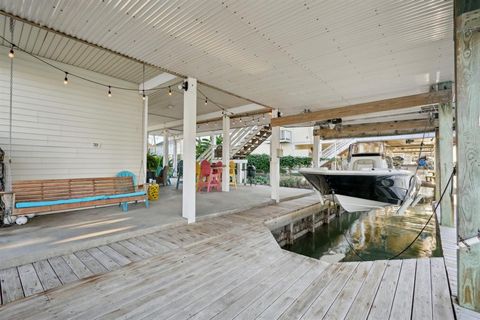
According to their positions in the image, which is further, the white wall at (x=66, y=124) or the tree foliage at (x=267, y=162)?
the tree foliage at (x=267, y=162)

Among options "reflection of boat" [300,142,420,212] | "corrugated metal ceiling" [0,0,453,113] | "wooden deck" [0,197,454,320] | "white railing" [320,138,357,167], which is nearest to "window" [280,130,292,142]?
"white railing" [320,138,357,167]

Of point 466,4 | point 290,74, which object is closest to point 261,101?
point 290,74

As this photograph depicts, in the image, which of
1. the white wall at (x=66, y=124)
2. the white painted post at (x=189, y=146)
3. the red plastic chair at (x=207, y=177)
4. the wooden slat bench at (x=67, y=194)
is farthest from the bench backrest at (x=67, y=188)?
the red plastic chair at (x=207, y=177)

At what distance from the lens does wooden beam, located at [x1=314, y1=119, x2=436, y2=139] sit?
7824 millimetres

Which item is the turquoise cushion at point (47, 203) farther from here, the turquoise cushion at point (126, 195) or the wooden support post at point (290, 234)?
the wooden support post at point (290, 234)

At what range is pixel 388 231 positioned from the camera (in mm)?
6621

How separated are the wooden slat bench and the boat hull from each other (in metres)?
4.23

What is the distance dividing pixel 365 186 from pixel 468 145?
2727mm

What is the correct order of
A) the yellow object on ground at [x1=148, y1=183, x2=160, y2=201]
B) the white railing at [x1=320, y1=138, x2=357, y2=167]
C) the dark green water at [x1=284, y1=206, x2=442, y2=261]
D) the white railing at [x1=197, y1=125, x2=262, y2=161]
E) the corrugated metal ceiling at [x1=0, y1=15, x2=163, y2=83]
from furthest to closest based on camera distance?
the white railing at [x1=320, y1=138, x2=357, y2=167], the white railing at [x1=197, y1=125, x2=262, y2=161], the yellow object on ground at [x1=148, y1=183, x2=160, y2=201], the dark green water at [x1=284, y1=206, x2=442, y2=261], the corrugated metal ceiling at [x1=0, y1=15, x2=163, y2=83]

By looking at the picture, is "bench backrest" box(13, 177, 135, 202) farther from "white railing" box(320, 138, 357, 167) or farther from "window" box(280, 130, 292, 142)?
"window" box(280, 130, 292, 142)

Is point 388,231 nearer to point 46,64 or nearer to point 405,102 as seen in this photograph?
point 405,102

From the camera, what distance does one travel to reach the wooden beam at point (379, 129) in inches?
308

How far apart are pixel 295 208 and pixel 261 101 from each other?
3103 millimetres

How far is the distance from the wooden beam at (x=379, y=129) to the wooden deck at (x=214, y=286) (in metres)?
6.67
